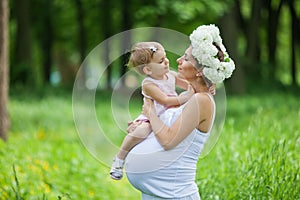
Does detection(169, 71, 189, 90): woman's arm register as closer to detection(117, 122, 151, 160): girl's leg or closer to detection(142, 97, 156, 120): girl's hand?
detection(142, 97, 156, 120): girl's hand

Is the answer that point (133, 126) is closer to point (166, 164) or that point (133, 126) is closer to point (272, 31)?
point (166, 164)

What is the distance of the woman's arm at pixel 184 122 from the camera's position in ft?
12.2

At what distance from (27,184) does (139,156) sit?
3271 mm

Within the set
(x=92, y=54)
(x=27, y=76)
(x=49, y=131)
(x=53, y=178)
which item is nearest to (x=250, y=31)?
(x=27, y=76)

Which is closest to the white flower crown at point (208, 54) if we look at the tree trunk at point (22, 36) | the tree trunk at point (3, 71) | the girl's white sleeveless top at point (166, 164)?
the girl's white sleeveless top at point (166, 164)

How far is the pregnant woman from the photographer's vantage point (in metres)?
3.74

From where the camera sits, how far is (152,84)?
148 inches

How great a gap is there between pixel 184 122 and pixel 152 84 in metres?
0.28

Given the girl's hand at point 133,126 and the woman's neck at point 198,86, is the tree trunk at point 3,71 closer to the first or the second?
the girl's hand at point 133,126

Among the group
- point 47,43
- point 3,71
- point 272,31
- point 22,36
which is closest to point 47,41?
point 47,43

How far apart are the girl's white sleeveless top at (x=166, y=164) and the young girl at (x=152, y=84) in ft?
0.14

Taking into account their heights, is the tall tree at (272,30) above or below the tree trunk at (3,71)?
below

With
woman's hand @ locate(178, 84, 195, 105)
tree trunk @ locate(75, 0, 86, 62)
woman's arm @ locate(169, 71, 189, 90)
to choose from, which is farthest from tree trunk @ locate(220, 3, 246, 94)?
woman's hand @ locate(178, 84, 195, 105)

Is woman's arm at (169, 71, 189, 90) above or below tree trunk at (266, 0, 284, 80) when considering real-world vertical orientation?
above
